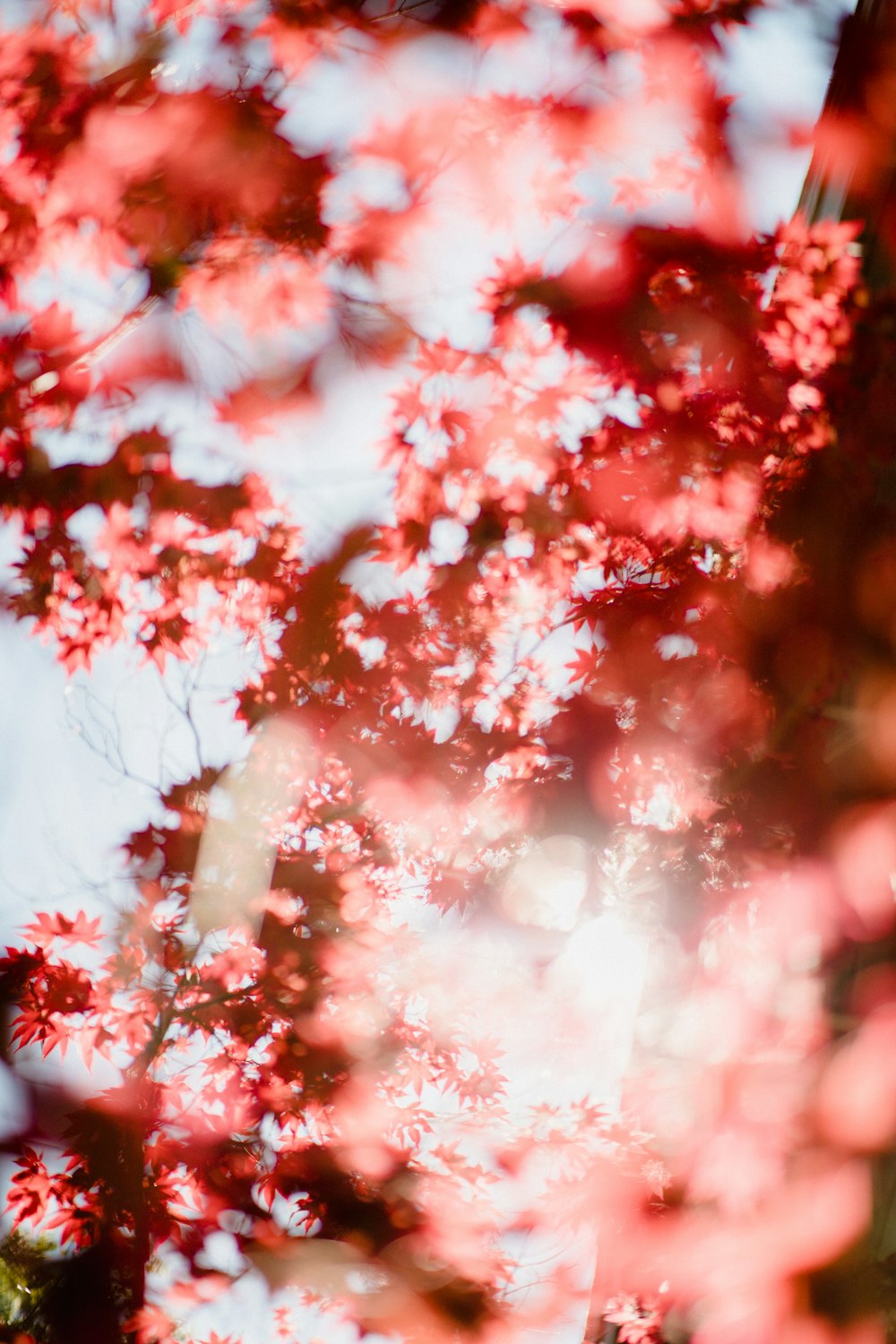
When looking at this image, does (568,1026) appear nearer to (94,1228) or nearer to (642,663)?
(642,663)

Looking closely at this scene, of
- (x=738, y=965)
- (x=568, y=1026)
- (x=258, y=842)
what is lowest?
(x=568, y=1026)

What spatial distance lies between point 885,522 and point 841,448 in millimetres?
358

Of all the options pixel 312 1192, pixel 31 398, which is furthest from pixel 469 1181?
pixel 31 398

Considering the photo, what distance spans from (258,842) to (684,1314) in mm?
2287

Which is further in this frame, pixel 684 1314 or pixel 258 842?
pixel 258 842

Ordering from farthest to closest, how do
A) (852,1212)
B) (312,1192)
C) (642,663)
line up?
1. (642,663)
2. (312,1192)
3. (852,1212)

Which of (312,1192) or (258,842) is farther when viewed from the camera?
(258,842)

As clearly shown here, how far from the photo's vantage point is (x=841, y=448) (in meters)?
3.15

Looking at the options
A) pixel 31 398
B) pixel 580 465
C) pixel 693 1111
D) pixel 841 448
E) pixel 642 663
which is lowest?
pixel 693 1111

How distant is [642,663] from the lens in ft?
10.0

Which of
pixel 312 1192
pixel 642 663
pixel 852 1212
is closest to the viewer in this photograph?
pixel 852 1212

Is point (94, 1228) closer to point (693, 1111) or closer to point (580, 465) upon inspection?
point (693, 1111)

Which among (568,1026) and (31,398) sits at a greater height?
(31,398)

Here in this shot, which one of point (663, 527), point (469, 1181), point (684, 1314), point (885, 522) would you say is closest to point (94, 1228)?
point (469, 1181)
